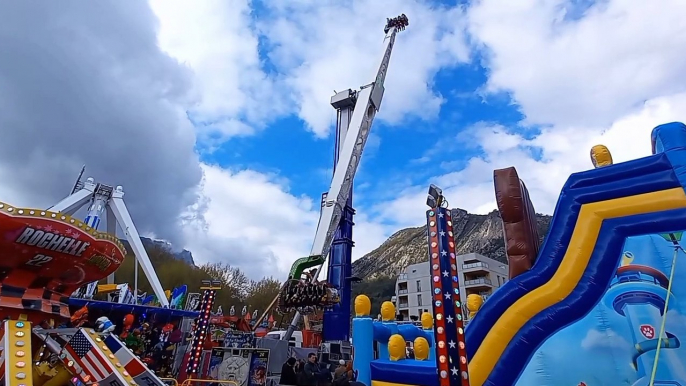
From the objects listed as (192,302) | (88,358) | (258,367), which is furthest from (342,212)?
(88,358)

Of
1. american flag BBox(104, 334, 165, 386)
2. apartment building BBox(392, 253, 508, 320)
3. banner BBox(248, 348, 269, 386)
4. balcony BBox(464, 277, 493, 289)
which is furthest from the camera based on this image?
apartment building BBox(392, 253, 508, 320)

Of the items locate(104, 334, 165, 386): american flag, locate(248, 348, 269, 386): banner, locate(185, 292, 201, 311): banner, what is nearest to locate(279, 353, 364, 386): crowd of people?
locate(104, 334, 165, 386): american flag

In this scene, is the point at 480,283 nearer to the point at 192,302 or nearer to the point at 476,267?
the point at 476,267

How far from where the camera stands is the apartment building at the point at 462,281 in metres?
43.5

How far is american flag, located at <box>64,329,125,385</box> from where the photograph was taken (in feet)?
19.6

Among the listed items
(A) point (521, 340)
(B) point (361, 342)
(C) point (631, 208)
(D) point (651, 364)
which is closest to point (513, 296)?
(A) point (521, 340)

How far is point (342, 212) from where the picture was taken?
64.2 ft

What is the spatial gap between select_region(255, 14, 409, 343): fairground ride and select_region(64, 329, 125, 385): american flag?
8.56m

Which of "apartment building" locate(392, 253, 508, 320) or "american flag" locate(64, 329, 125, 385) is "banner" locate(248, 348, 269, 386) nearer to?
"american flag" locate(64, 329, 125, 385)

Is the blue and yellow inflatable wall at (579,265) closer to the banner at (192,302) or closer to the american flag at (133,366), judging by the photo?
the american flag at (133,366)

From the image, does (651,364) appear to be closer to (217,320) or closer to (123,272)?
(217,320)

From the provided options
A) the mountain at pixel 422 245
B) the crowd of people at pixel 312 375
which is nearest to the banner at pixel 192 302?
the crowd of people at pixel 312 375

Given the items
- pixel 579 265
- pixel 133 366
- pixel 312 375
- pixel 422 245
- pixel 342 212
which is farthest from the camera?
pixel 422 245

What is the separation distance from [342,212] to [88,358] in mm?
13978
